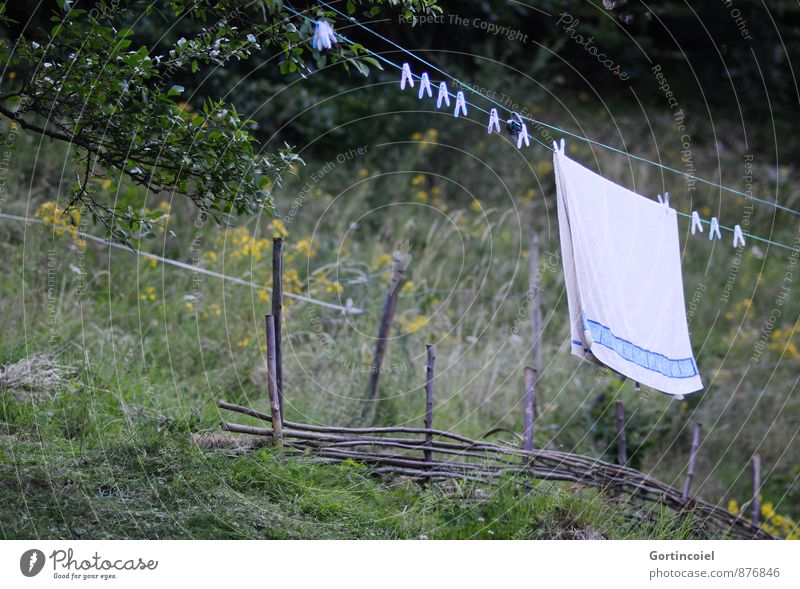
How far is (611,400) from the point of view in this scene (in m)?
5.87

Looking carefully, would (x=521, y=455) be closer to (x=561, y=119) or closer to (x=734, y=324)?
(x=734, y=324)

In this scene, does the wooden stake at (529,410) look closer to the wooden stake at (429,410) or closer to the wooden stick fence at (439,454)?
the wooden stick fence at (439,454)

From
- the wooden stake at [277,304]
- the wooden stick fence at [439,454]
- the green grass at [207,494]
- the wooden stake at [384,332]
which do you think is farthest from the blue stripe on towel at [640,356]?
the wooden stake at [384,332]

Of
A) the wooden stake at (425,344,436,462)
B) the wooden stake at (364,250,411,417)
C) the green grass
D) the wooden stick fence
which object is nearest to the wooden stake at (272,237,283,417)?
the wooden stick fence

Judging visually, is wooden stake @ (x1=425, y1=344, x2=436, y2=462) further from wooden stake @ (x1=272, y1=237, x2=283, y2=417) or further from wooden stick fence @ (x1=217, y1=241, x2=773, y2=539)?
wooden stake @ (x1=272, y1=237, x2=283, y2=417)

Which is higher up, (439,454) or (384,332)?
(384,332)

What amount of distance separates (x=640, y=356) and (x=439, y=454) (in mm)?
1301

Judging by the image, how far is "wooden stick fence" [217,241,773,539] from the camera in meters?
3.82

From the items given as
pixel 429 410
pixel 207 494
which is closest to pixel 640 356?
pixel 429 410

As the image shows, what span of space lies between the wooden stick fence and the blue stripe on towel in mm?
513

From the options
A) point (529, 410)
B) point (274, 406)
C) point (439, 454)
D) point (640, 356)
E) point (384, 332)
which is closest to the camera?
point (274, 406)

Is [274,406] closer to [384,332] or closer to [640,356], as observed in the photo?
[384,332]

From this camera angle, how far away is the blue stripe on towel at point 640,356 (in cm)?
372

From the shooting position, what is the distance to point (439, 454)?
15.6 ft
